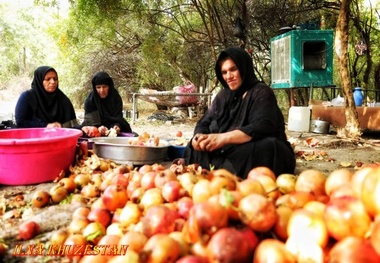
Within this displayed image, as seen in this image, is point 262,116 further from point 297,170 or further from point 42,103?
point 42,103

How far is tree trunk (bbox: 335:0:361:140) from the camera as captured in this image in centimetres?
602

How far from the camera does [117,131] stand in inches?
173

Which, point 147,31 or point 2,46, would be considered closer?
point 147,31

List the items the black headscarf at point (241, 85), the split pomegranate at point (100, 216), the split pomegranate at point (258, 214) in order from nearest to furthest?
the split pomegranate at point (258, 214) < the split pomegranate at point (100, 216) < the black headscarf at point (241, 85)

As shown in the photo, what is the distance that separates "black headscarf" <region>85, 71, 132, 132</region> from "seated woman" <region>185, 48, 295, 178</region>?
227cm

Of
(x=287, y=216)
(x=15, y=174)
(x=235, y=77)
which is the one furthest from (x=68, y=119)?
(x=287, y=216)

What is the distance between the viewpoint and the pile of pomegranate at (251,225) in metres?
0.96

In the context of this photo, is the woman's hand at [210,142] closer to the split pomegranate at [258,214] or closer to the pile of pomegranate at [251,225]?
the pile of pomegranate at [251,225]

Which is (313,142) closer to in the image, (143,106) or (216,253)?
(216,253)

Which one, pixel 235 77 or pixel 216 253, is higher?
pixel 235 77

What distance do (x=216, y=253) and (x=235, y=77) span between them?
238cm

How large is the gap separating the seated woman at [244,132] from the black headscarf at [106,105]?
227 cm

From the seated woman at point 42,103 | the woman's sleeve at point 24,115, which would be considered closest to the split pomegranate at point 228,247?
the seated woman at point 42,103

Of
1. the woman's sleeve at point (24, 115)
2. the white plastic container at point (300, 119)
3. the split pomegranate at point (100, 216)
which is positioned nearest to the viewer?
the split pomegranate at point (100, 216)
